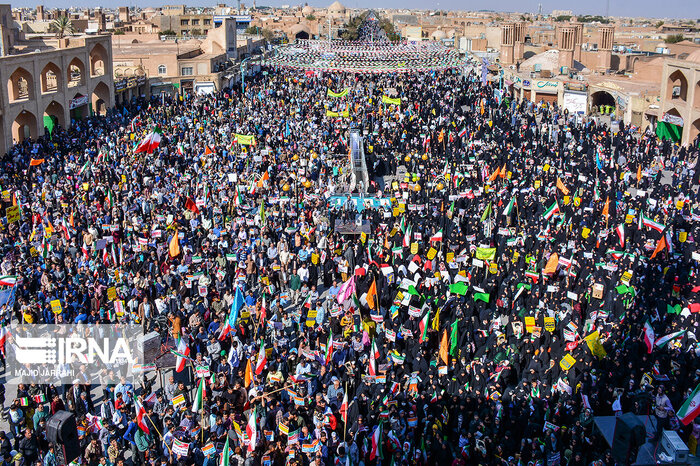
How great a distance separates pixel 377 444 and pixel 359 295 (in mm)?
4848

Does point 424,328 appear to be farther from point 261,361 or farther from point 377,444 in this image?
point 377,444

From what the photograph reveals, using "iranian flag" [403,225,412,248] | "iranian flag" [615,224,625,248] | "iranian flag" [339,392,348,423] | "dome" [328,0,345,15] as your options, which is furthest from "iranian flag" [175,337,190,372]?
"dome" [328,0,345,15]

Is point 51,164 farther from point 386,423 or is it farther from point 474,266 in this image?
point 386,423

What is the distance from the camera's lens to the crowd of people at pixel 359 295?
9258mm

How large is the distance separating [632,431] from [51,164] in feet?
65.5

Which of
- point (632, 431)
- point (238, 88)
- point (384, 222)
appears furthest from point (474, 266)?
point (238, 88)

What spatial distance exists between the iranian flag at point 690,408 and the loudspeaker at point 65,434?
24.1 ft

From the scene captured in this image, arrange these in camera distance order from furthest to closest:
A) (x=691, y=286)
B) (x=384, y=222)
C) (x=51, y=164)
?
(x=51, y=164) → (x=384, y=222) → (x=691, y=286)

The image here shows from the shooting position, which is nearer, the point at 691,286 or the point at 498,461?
the point at 498,461

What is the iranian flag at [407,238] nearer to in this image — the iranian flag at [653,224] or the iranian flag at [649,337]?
the iranian flag at [653,224]

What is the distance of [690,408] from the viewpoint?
347 inches

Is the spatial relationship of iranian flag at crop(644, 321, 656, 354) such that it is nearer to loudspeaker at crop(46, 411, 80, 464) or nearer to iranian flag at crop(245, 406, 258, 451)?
iranian flag at crop(245, 406, 258, 451)

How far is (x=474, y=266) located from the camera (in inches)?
563

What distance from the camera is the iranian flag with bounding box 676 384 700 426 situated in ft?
28.8
